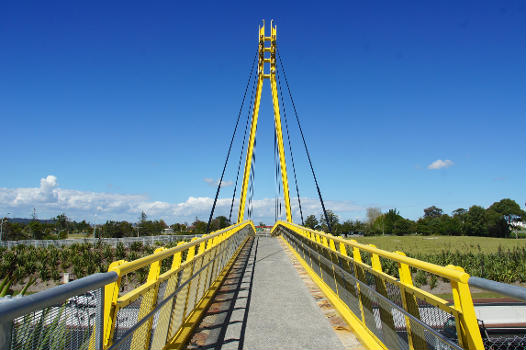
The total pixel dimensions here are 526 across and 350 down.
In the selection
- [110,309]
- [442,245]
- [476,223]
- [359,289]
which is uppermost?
[110,309]

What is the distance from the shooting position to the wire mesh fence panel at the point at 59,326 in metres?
1.61

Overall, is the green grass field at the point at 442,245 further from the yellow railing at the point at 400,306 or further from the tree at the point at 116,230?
the tree at the point at 116,230

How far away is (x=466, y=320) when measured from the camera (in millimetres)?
2387

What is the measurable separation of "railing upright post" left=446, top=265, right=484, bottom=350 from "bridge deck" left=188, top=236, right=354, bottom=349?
6.99ft

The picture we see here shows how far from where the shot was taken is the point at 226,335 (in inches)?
184

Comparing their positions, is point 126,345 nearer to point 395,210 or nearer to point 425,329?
point 425,329

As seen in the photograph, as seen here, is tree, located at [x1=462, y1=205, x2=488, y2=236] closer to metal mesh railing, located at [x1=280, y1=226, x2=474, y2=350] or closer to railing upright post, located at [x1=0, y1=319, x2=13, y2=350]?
metal mesh railing, located at [x1=280, y1=226, x2=474, y2=350]

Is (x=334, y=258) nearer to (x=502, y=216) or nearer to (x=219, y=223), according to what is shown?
(x=219, y=223)

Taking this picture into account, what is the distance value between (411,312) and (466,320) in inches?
38.5

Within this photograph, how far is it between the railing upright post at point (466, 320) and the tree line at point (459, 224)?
90.6 meters

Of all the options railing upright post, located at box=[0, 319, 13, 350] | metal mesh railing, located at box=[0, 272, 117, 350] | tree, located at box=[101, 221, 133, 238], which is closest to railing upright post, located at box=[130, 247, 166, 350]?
metal mesh railing, located at box=[0, 272, 117, 350]

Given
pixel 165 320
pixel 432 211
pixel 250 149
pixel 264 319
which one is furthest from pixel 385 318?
pixel 432 211

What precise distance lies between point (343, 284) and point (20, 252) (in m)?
35.0

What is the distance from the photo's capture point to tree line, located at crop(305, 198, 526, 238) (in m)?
107
